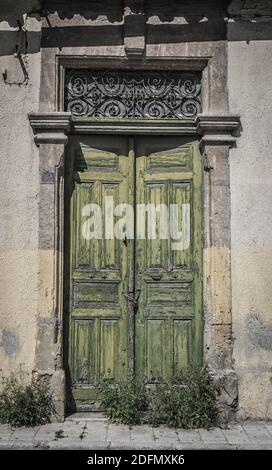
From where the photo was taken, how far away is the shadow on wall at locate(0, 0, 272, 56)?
602 cm

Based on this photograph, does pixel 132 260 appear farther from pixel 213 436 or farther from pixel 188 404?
pixel 213 436

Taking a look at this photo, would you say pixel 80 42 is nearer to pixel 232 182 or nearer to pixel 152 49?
pixel 152 49

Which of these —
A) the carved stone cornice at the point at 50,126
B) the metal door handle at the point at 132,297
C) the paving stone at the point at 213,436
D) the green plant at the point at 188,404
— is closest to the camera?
the paving stone at the point at 213,436

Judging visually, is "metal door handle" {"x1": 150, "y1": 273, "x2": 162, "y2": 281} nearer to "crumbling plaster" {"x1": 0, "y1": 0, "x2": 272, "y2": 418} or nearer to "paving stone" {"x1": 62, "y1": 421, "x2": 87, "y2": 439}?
"crumbling plaster" {"x1": 0, "y1": 0, "x2": 272, "y2": 418}

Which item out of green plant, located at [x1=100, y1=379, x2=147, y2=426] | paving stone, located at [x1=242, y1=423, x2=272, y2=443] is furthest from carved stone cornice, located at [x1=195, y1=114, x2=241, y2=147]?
paving stone, located at [x1=242, y1=423, x2=272, y2=443]

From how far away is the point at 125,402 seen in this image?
5.59 m

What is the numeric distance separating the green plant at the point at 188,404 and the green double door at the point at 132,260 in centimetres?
32

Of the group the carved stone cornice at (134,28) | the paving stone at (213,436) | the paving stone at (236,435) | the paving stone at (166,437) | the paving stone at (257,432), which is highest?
the carved stone cornice at (134,28)

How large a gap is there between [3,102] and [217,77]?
2.22 metres

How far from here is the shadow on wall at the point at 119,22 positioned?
602 centimetres

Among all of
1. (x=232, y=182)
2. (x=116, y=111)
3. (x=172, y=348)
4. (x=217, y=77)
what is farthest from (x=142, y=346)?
(x=217, y=77)

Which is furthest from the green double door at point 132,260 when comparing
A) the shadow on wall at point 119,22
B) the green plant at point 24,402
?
the shadow on wall at point 119,22

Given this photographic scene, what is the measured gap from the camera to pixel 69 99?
20.1 ft

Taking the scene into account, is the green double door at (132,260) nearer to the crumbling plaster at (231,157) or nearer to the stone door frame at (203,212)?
the stone door frame at (203,212)
